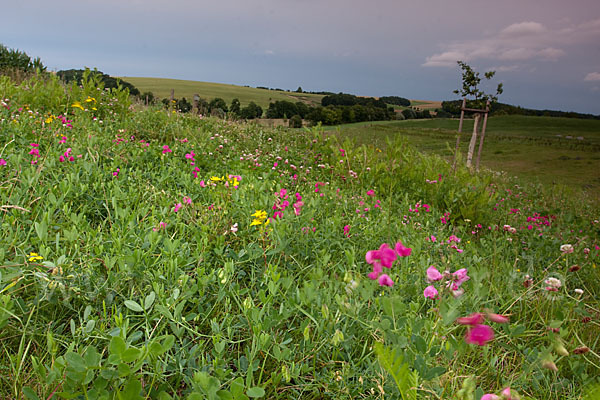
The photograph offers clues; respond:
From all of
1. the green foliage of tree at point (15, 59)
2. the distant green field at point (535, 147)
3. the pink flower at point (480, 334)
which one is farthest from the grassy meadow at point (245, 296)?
the green foliage of tree at point (15, 59)

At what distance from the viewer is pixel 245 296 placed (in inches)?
79.4

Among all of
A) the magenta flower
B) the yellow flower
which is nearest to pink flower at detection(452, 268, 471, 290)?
the magenta flower

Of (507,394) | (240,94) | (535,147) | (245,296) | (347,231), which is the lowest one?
(245,296)

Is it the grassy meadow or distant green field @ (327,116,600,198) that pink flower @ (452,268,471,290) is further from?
distant green field @ (327,116,600,198)

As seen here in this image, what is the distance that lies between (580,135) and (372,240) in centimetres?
3830

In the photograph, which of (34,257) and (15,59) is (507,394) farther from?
(15,59)

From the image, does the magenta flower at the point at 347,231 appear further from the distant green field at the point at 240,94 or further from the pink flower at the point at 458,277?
the distant green field at the point at 240,94

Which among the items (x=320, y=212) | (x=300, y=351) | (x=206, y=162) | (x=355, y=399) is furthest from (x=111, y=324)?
(x=206, y=162)

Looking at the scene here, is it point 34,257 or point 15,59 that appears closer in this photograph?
point 34,257

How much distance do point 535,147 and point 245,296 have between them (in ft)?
93.0

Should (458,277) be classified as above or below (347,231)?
above

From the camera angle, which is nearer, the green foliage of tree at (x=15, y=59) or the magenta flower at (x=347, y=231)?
the magenta flower at (x=347, y=231)

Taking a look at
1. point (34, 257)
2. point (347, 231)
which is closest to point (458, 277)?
point (347, 231)

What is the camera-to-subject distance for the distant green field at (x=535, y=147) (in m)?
16.3
